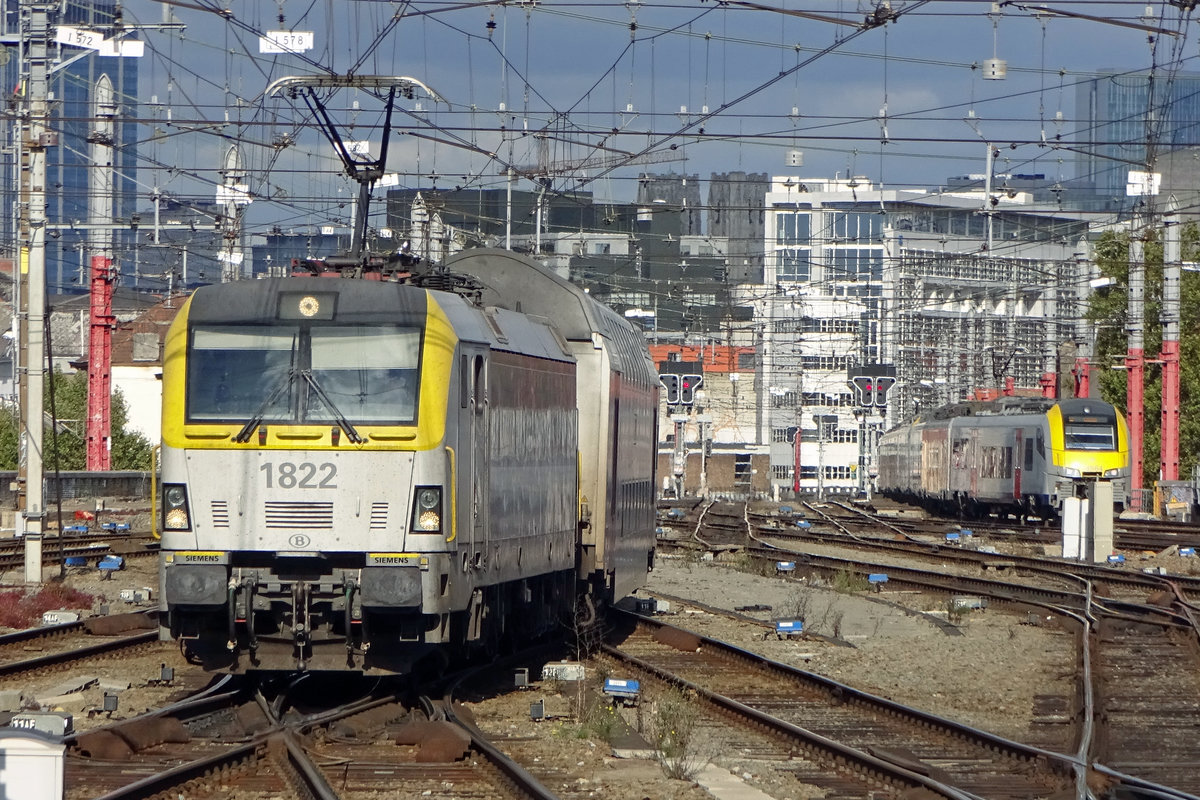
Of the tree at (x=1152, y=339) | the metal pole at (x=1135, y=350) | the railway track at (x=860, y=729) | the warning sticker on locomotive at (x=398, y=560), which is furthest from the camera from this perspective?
the tree at (x=1152, y=339)

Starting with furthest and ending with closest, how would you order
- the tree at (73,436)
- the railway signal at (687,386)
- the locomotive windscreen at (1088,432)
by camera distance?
the railway signal at (687,386)
the tree at (73,436)
the locomotive windscreen at (1088,432)

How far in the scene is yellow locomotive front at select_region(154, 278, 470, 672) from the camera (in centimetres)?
1187

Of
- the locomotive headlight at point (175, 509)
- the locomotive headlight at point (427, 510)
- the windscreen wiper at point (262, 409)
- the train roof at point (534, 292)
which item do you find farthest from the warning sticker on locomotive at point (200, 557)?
the train roof at point (534, 292)

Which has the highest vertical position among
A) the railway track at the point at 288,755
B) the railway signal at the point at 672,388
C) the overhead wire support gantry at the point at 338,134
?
the overhead wire support gantry at the point at 338,134

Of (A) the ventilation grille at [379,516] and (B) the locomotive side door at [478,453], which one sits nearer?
(A) the ventilation grille at [379,516]

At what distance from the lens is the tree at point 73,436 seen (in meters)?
Result: 49.5

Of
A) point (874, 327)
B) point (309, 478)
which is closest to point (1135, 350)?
point (309, 478)

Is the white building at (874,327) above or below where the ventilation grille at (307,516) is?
above

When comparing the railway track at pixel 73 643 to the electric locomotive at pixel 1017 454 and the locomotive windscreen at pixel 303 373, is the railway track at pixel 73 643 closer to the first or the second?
the locomotive windscreen at pixel 303 373

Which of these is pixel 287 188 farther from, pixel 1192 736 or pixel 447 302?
pixel 1192 736

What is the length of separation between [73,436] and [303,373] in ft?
133

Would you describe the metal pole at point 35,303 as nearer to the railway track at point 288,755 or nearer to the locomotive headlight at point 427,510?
the railway track at point 288,755

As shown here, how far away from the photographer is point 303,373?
12.2 meters

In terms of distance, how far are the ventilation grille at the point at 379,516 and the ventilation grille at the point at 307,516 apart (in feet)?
0.94
